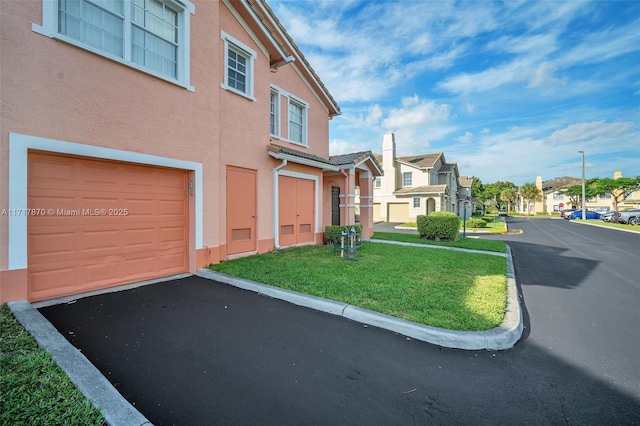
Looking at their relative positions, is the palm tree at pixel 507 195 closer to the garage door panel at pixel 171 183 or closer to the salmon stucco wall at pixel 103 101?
the salmon stucco wall at pixel 103 101

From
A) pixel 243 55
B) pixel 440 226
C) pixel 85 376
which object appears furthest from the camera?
pixel 440 226

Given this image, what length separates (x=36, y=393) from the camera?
243cm

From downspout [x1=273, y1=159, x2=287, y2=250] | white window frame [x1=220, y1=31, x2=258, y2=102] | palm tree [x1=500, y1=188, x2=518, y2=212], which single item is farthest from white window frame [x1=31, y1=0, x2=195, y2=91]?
palm tree [x1=500, y1=188, x2=518, y2=212]

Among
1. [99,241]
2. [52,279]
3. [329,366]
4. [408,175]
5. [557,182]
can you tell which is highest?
[557,182]

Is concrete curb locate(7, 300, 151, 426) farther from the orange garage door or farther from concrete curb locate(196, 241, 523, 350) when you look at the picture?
concrete curb locate(196, 241, 523, 350)

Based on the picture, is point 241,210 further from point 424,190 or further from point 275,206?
point 424,190

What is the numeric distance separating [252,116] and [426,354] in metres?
8.09

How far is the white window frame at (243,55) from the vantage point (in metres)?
8.22

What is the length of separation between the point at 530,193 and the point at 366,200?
239 ft

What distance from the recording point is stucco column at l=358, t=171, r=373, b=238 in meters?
14.6

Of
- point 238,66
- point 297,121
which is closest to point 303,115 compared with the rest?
point 297,121

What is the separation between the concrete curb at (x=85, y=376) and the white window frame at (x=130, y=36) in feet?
15.4

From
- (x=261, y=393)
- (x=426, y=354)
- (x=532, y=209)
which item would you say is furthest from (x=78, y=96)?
(x=532, y=209)

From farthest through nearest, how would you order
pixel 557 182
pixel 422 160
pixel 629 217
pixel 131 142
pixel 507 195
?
pixel 557 182, pixel 507 195, pixel 422 160, pixel 629 217, pixel 131 142
